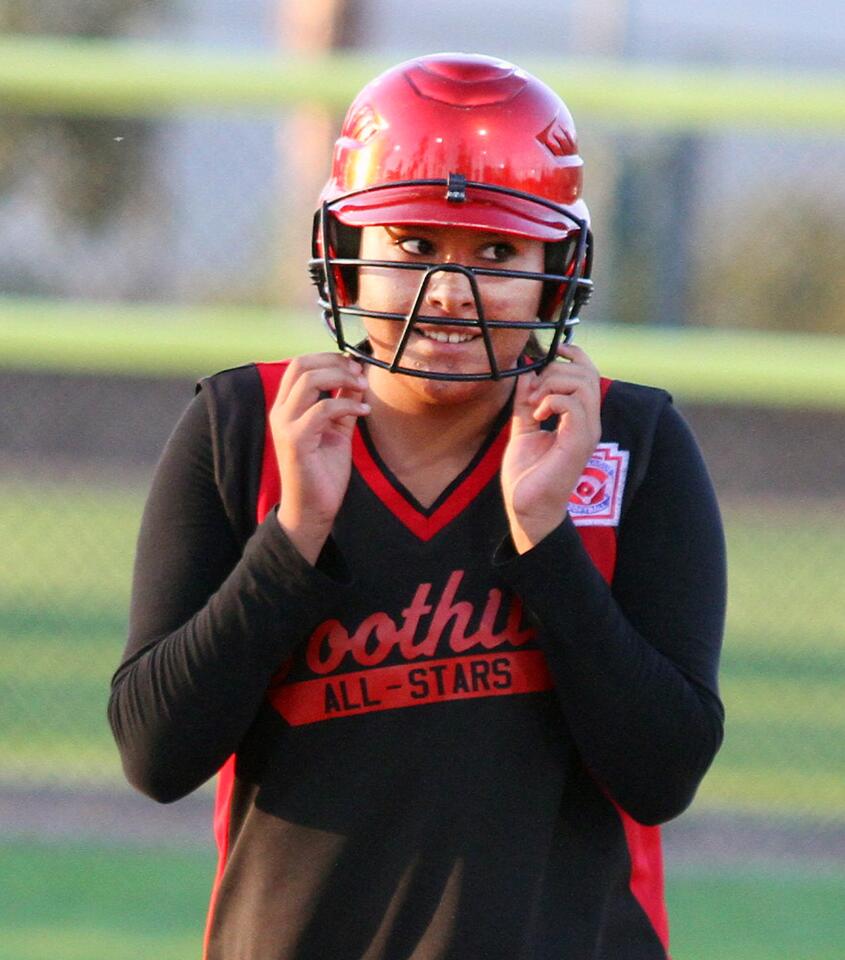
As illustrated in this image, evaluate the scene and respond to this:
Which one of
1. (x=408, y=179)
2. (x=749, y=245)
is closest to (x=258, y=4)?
(x=749, y=245)

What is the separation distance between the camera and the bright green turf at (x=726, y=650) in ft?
17.9

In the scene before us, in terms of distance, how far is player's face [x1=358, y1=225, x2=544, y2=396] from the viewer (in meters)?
1.87

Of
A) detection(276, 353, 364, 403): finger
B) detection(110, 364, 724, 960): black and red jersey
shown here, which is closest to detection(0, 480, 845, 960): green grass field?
detection(110, 364, 724, 960): black and red jersey

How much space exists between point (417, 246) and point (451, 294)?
12 centimetres

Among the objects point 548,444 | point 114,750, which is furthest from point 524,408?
point 114,750

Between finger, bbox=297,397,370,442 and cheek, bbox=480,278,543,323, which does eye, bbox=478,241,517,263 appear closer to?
cheek, bbox=480,278,543,323

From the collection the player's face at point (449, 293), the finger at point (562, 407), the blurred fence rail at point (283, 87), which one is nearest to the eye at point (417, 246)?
the player's face at point (449, 293)

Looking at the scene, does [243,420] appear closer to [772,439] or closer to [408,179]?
[408,179]

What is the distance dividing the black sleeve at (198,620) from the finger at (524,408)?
263 mm

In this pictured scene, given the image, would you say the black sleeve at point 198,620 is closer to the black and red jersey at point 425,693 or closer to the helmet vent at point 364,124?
the black and red jersey at point 425,693

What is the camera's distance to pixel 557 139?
2031 millimetres

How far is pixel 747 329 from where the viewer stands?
898cm

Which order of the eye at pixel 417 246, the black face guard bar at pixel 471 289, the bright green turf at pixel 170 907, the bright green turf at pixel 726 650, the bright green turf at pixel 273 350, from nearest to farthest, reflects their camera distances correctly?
the black face guard bar at pixel 471 289 → the eye at pixel 417 246 → the bright green turf at pixel 170 907 → the bright green turf at pixel 273 350 → the bright green turf at pixel 726 650

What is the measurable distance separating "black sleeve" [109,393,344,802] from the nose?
Result: 31 cm
